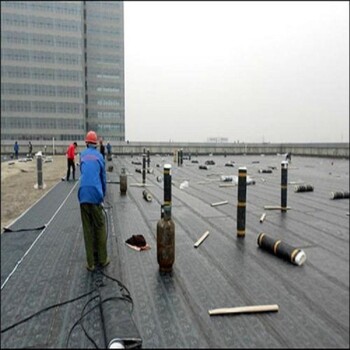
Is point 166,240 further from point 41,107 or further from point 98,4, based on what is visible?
point 98,4

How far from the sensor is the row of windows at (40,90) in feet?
284

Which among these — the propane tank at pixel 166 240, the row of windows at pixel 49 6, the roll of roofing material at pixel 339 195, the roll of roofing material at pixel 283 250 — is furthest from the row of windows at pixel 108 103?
the propane tank at pixel 166 240

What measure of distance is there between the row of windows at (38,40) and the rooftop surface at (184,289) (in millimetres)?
93551

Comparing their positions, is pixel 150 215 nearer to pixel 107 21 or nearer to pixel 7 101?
pixel 7 101

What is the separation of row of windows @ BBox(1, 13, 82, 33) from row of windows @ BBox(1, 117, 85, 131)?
24.3m

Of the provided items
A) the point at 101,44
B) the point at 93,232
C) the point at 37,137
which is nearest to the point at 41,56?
the point at 101,44

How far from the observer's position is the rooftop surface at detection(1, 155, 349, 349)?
3277 mm

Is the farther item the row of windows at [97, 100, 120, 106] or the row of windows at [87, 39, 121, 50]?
the row of windows at [87, 39, 121, 50]

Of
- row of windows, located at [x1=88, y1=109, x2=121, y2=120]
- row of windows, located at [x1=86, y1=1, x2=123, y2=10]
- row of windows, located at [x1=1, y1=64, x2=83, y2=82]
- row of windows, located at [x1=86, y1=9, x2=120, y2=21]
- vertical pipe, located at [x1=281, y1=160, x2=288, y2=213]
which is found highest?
row of windows, located at [x1=86, y1=1, x2=123, y2=10]

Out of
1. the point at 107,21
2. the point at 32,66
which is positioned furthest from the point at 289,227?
the point at 107,21

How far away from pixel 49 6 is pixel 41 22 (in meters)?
4.70

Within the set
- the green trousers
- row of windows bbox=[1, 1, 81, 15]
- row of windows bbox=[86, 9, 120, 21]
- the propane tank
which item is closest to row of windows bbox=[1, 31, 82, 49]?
row of windows bbox=[1, 1, 81, 15]

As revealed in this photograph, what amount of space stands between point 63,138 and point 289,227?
88.9 metres

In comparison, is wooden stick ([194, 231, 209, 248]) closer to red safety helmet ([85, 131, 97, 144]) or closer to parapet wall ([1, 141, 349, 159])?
red safety helmet ([85, 131, 97, 144])
